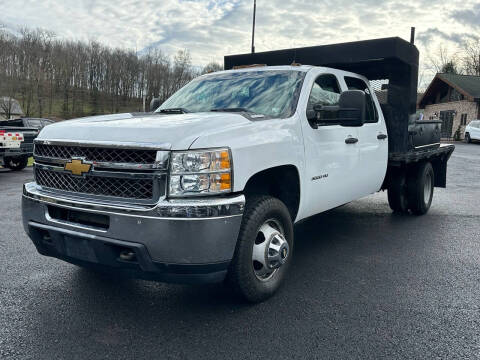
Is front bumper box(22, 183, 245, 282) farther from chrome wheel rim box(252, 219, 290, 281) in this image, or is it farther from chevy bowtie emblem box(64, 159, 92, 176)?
chrome wheel rim box(252, 219, 290, 281)

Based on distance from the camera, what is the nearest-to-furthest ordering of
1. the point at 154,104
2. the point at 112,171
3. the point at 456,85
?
the point at 112,171, the point at 154,104, the point at 456,85

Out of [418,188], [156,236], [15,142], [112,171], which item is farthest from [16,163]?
[156,236]

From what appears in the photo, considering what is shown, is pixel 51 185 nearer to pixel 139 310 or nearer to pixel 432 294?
pixel 139 310

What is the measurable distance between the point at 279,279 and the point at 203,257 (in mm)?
980

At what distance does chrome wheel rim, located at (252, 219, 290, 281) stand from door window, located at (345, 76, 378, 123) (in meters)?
2.37

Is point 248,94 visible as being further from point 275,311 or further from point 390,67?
point 390,67

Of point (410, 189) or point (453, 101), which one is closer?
point (410, 189)

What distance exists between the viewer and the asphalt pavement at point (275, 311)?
2.73 meters

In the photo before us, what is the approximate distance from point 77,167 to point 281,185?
5.37ft

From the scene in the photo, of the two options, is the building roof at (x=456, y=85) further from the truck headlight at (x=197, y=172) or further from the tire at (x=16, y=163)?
the truck headlight at (x=197, y=172)

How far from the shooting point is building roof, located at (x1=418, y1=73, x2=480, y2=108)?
128 ft

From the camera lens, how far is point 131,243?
277cm

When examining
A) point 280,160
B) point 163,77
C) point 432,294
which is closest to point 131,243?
point 280,160

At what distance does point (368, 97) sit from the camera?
5477mm
